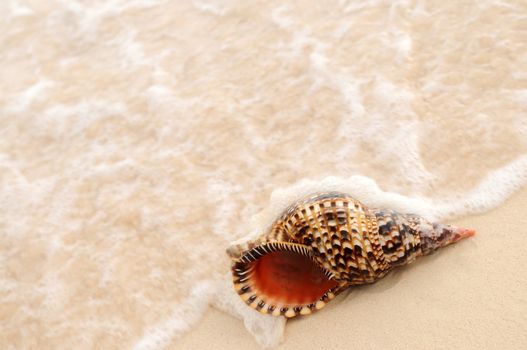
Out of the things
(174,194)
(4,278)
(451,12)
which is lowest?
(4,278)

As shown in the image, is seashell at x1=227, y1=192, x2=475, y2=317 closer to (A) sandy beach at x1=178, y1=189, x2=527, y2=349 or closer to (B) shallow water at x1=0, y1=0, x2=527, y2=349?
(A) sandy beach at x1=178, y1=189, x2=527, y2=349

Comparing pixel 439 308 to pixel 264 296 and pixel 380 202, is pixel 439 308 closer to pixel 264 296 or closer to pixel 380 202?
pixel 380 202

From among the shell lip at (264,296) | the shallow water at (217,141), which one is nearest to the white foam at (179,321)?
the shallow water at (217,141)

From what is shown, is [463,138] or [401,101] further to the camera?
[401,101]

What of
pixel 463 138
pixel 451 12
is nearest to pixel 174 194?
pixel 463 138

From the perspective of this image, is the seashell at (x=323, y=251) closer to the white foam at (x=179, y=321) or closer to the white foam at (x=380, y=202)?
the white foam at (x=380, y=202)

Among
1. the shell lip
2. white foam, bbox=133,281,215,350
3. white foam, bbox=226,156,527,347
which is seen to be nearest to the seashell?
the shell lip

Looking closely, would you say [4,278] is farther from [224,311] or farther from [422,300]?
[422,300]
